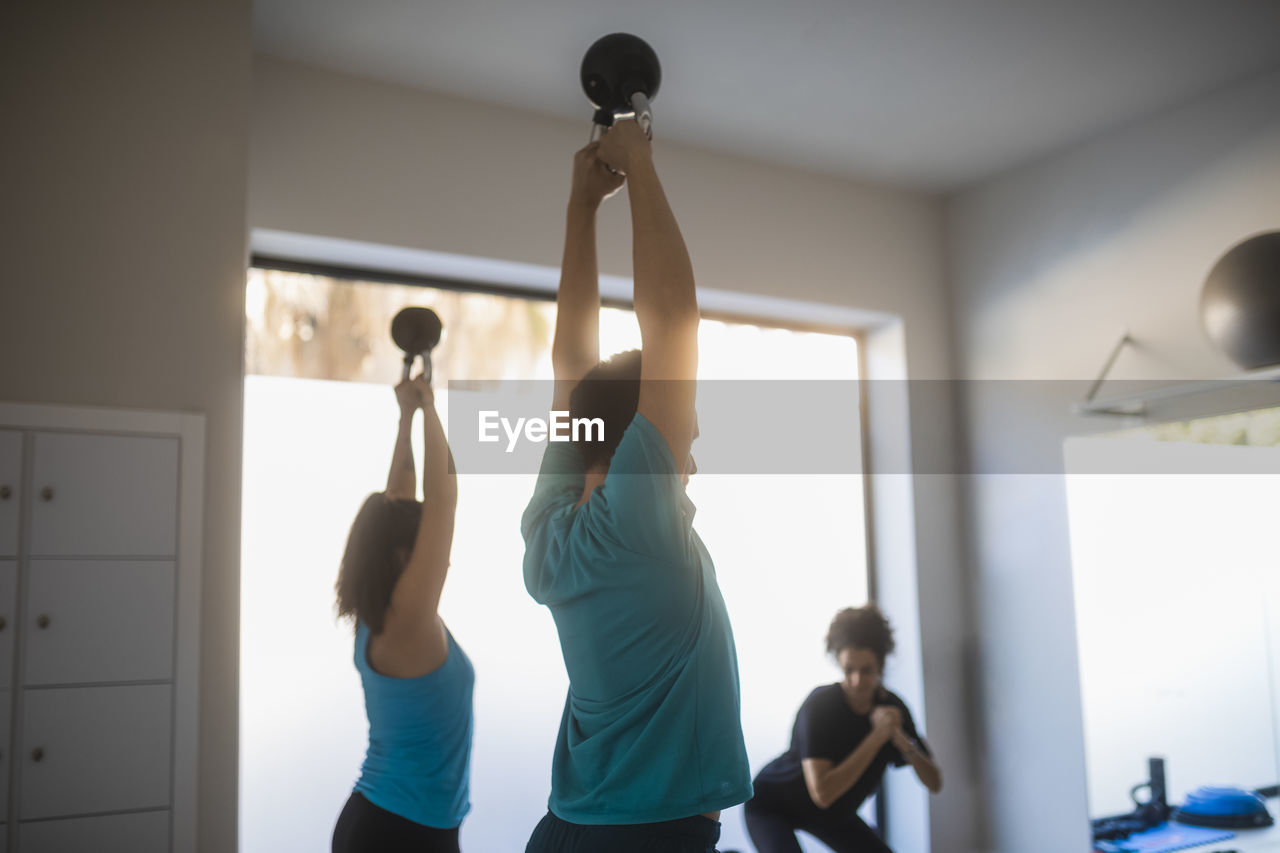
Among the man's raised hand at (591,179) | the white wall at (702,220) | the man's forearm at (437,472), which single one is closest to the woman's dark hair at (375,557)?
the man's forearm at (437,472)

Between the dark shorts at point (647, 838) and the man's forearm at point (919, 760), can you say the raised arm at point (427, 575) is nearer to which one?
the dark shorts at point (647, 838)

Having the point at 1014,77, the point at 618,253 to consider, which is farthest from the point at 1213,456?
the point at 618,253

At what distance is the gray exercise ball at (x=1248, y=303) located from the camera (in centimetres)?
207

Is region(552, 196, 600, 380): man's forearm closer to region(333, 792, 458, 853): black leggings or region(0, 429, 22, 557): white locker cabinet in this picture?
region(333, 792, 458, 853): black leggings

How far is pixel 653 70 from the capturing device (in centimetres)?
109

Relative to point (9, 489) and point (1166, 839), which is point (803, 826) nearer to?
point (1166, 839)

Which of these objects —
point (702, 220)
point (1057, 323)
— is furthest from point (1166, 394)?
point (702, 220)

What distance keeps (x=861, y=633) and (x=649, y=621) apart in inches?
68.4

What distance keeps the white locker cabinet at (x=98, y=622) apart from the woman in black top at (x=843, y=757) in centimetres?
140

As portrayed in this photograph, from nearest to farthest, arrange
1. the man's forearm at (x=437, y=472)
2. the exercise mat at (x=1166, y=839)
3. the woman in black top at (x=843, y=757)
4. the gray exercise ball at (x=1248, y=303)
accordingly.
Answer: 1. the man's forearm at (x=437, y=472)
2. the gray exercise ball at (x=1248, y=303)
3. the woman in black top at (x=843, y=757)
4. the exercise mat at (x=1166, y=839)

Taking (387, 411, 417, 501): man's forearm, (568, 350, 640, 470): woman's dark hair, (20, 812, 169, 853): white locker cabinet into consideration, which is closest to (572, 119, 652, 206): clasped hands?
(568, 350, 640, 470): woman's dark hair

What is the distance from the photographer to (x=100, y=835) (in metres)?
1.71

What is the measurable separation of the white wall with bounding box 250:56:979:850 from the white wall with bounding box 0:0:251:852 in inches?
14.5

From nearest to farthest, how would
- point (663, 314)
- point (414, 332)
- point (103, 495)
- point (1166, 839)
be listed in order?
point (663, 314)
point (414, 332)
point (103, 495)
point (1166, 839)
